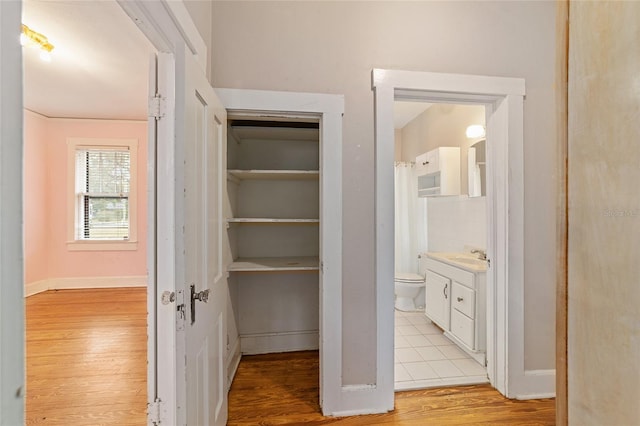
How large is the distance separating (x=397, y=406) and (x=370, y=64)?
220 cm

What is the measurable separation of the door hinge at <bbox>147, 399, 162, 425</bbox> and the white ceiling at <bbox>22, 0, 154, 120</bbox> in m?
1.42

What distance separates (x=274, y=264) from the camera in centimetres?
229

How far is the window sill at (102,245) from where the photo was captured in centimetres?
440

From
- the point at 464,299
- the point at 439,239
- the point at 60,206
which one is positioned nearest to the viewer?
the point at 464,299

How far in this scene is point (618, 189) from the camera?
537mm

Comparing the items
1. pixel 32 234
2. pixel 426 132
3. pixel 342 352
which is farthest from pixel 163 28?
pixel 32 234

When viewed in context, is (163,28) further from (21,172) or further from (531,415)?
(531,415)

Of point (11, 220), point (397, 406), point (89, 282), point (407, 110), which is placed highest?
point (407, 110)

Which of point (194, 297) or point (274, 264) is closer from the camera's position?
point (194, 297)

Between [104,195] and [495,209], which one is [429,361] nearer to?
[495,209]

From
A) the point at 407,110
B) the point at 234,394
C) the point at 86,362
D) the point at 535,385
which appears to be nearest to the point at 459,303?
the point at 535,385

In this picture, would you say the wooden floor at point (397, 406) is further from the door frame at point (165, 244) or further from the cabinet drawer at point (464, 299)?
the door frame at point (165, 244)

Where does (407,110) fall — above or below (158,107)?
above

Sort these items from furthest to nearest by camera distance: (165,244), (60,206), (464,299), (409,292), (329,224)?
(60,206) < (409,292) < (464,299) < (329,224) < (165,244)
